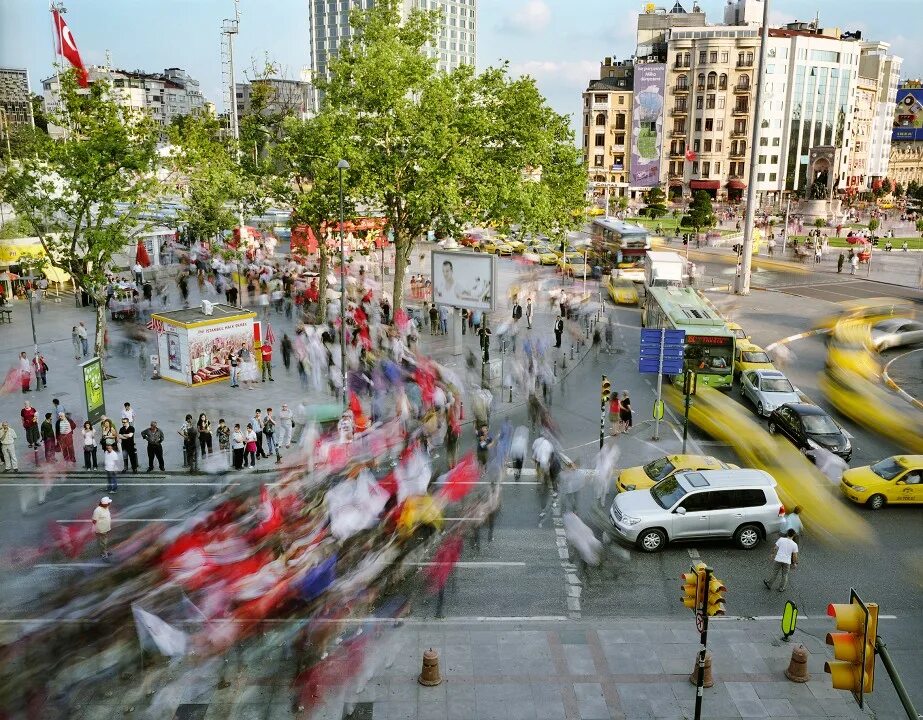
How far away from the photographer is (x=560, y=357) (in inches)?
1268

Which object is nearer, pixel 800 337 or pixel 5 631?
pixel 5 631

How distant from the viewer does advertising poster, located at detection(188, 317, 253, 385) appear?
2678 centimetres

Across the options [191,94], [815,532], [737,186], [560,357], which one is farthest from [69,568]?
[191,94]

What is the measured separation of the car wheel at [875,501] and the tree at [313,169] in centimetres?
2118

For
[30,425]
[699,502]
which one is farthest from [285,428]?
[699,502]

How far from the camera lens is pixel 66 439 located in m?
20.8

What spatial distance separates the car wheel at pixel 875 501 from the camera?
59.9 ft

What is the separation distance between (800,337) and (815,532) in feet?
70.4

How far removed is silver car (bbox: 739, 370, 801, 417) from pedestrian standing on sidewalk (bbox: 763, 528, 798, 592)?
1028 cm

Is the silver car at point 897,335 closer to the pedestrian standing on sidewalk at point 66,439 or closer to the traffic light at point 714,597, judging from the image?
the traffic light at point 714,597

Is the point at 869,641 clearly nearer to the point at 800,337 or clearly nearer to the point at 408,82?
the point at 408,82

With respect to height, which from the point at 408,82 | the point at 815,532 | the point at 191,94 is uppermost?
the point at 191,94

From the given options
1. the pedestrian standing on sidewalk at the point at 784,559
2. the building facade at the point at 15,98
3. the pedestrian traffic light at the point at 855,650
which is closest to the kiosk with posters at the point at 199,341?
the pedestrian standing on sidewalk at the point at 784,559

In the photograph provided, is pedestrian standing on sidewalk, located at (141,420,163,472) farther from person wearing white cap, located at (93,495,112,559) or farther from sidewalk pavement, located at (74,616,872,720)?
sidewalk pavement, located at (74,616,872,720)
